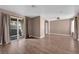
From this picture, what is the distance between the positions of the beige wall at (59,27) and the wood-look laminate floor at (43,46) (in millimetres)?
283

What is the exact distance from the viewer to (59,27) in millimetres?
4633

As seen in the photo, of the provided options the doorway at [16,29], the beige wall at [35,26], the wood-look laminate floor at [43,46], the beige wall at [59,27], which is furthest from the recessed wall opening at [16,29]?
the beige wall at [59,27]

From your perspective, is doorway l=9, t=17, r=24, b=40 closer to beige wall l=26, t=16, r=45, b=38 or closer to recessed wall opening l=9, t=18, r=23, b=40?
recessed wall opening l=9, t=18, r=23, b=40

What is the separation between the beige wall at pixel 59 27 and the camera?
14.0ft

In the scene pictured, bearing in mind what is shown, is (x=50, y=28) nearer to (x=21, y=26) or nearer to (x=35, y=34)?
(x=35, y=34)

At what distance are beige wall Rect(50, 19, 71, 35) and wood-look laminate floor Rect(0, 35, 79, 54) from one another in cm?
28

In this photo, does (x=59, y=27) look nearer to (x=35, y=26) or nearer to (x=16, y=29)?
(x=35, y=26)

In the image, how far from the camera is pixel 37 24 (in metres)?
4.51

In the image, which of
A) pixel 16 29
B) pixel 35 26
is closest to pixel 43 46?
pixel 35 26

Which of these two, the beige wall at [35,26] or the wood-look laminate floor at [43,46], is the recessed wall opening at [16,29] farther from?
the beige wall at [35,26]
